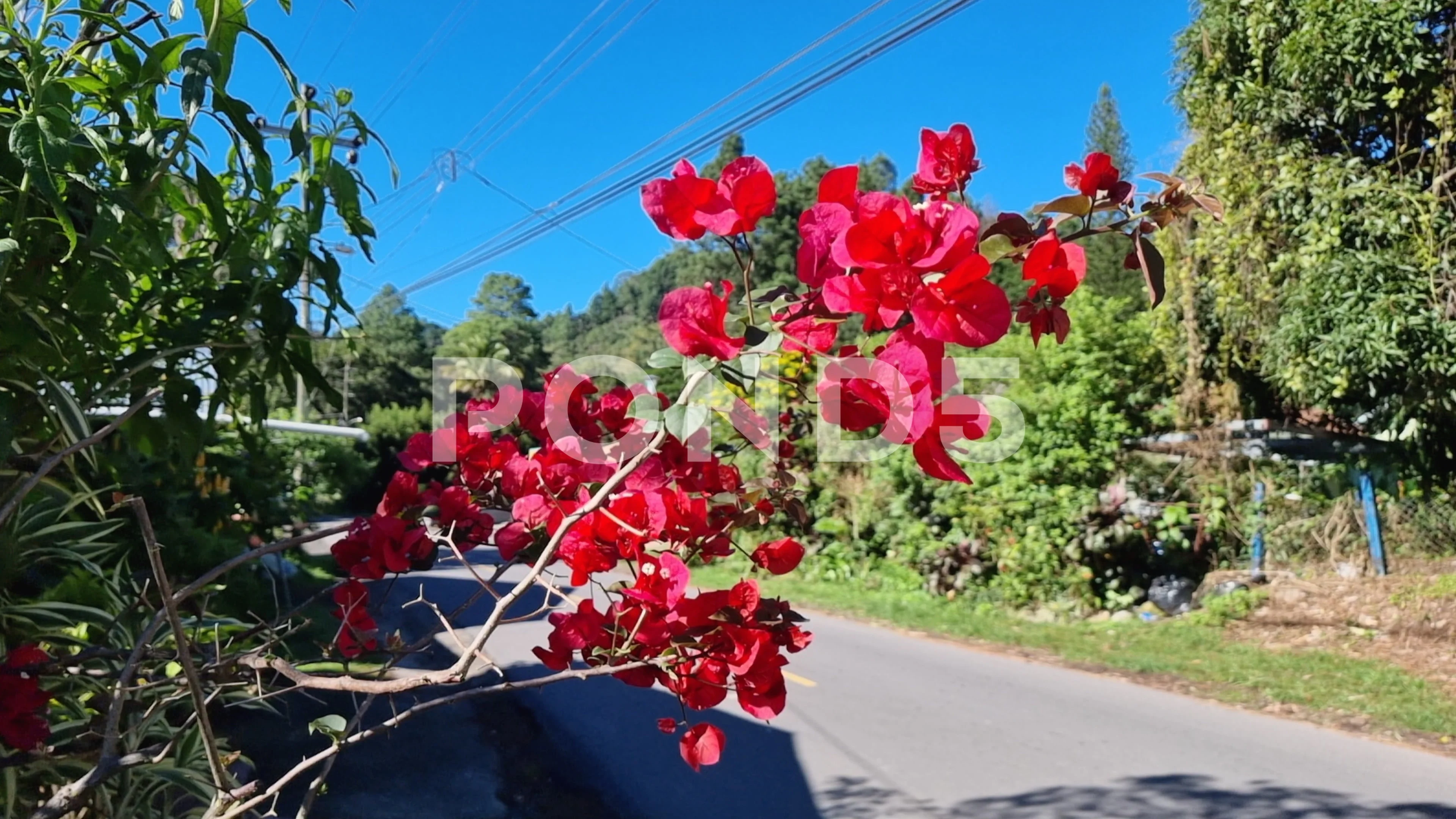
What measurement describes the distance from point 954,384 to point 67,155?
1.01 metres

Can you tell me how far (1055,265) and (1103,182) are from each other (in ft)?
0.32

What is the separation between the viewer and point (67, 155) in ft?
3.55

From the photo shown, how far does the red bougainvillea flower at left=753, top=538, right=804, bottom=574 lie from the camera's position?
1222mm

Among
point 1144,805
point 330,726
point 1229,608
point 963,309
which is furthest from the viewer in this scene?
point 1229,608

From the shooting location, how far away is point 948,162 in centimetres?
102

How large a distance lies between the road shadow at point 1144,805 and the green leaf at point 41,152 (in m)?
3.65

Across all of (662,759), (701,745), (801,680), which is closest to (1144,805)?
(662,759)

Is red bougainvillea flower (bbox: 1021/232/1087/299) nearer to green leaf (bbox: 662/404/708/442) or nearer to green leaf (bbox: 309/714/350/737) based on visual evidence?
green leaf (bbox: 662/404/708/442)

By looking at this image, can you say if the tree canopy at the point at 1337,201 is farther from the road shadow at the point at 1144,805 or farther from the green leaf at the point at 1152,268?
the green leaf at the point at 1152,268

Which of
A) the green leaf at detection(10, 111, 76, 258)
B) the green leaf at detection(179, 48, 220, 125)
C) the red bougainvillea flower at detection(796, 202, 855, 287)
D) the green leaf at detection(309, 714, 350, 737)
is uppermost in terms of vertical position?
the green leaf at detection(179, 48, 220, 125)

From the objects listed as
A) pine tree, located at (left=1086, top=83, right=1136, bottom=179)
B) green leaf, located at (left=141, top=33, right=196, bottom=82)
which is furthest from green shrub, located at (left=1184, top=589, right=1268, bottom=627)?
pine tree, located at (left=1086, top=83, right=1136, bottom=179)

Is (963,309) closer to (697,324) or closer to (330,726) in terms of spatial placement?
(697,324)

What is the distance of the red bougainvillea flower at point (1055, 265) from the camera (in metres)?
0.90

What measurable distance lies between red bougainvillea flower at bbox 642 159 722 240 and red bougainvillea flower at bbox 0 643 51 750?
3.64 ft
